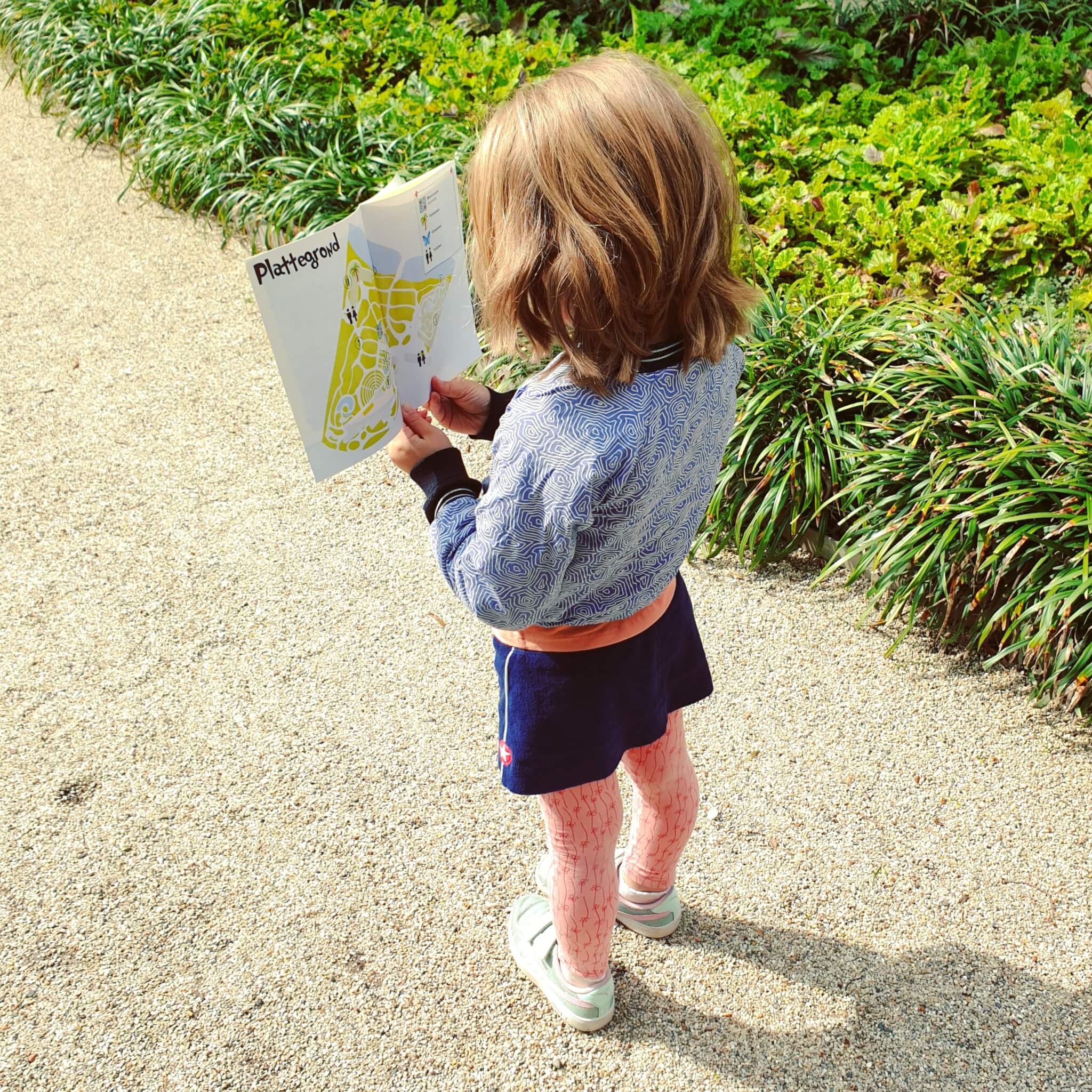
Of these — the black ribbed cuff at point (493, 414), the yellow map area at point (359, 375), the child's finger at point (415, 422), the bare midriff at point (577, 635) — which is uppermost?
the yellow map area at point (359, 375)

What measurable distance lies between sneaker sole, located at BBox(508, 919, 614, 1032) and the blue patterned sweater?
1.04 m

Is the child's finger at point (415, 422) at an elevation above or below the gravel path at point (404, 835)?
above

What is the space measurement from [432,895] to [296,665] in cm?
90

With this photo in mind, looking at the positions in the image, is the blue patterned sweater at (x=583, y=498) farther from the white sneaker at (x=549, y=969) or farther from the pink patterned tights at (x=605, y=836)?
the white sneaker at (x=549, y=969)

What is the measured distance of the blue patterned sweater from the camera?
51.2 inches

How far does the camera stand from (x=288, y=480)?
3746 mm

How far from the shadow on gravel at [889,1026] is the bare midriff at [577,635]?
104 cm

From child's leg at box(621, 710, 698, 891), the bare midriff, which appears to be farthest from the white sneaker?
the bare midriff

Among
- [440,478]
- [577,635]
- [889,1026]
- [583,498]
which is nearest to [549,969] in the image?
[889,1026]

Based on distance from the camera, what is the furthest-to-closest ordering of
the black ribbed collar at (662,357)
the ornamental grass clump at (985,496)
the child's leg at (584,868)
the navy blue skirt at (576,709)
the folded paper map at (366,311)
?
the ornamental grass clump at (985,496)
the child's leg at (584,868)
the navy blue skirt at (576,709)
the folded paper map at (366,311)
the black ribbed collar at (662,357)

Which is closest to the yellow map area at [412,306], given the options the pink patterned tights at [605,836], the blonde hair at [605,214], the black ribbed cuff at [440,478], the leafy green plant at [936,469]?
the black ribbed cuff at [440,478]

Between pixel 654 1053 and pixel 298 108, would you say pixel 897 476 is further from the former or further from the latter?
pixel 298 108

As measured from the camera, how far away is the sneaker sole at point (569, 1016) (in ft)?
6.97

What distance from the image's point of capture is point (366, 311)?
165 centimetres
